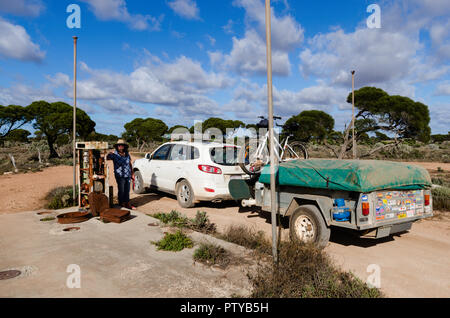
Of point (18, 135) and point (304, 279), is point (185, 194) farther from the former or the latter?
point (18, 135)

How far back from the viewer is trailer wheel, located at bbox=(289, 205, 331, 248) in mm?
5082

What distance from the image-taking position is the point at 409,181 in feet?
17.1

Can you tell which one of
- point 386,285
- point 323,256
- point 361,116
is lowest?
point 386,285

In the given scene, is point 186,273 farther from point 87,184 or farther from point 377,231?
point 87,184

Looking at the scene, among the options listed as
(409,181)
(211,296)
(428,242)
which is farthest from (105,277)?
(428,242)

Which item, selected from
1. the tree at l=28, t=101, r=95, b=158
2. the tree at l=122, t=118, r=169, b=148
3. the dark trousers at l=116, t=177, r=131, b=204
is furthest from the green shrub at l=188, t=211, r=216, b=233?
the tree at l=122, t=118, r=169, b=148

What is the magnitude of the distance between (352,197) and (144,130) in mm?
54835

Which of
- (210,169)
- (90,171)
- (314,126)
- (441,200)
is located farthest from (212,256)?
(314,126)

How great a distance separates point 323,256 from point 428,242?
9.55 feet

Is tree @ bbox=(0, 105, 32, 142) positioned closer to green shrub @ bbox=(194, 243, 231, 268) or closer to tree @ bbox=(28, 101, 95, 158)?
tree @ bbox=(28, 101, 95, 158)

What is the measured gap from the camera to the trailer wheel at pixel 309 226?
5082 millimetres

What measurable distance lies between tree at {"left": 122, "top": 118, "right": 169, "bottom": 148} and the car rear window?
158 ft

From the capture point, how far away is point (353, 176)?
4.69 metres
